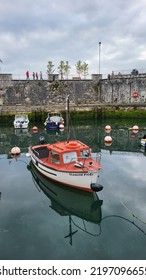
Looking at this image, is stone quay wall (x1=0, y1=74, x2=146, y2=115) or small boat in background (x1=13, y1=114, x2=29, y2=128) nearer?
small boat in background (x1=13, y1=114, x2=29, y2=128)

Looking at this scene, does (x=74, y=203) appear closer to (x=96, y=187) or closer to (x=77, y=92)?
(x=96, y=187)

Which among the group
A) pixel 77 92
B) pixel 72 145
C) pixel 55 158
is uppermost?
pixel 77 92

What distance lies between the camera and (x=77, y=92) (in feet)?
136

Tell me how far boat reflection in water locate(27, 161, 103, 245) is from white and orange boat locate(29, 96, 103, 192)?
36 centimetres

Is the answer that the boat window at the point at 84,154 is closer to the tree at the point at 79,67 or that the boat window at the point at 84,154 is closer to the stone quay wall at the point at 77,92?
the stone quay wall at the point at 77,92

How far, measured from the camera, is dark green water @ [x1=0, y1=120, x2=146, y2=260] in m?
7.92

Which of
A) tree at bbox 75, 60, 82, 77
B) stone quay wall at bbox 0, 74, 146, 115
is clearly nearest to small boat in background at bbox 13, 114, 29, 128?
stone quay wall at bbox 0, 74, 146, 115

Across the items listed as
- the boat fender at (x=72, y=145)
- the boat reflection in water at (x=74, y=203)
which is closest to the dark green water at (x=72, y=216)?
the boat reflection in water at (x=74, y=203)

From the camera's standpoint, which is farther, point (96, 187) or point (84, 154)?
point (84, 154)

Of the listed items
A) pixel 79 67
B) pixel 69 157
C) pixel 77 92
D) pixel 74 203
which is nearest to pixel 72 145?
pixel 69 157

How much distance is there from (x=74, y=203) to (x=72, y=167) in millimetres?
1647

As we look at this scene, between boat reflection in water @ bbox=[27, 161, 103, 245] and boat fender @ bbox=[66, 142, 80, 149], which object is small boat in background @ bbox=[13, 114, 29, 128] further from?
boat fender @ bbox=[66, 142, 80, 149]

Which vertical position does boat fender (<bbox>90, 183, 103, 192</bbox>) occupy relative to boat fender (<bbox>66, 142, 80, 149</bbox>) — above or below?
below

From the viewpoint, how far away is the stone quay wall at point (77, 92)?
38.4 meters
